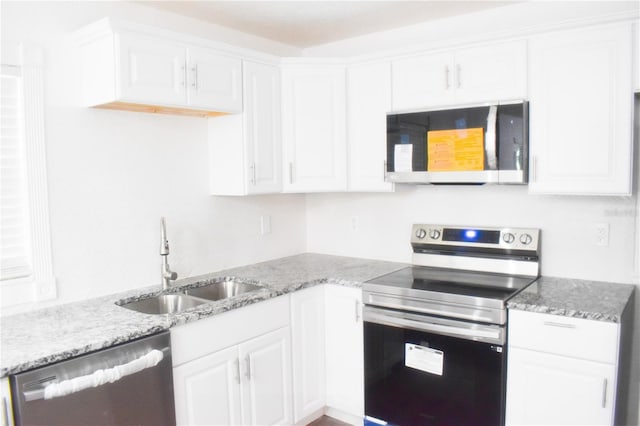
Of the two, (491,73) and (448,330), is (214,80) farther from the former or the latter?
(448,330)

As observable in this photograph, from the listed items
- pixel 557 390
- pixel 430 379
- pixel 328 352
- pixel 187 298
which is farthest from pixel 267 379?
pixel 557 390

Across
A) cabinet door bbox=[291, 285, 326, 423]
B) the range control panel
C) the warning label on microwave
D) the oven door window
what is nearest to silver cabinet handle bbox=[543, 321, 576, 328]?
the oven door window

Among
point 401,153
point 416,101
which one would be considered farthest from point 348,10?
point 401,153

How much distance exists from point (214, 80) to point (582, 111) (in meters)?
1.85

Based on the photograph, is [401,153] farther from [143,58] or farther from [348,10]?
[143,58]

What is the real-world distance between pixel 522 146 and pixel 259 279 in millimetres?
1600

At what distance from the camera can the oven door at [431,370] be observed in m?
2.30

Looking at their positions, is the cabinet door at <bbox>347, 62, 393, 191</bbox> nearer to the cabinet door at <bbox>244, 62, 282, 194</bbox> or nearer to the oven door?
the cabinet door at <bbox>244, 62, 282, 194</bbox>

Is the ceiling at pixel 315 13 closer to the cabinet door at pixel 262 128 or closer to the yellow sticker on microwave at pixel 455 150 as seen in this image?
the cabinet door at pixel 262 128

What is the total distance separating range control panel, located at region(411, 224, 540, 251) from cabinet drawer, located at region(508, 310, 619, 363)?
0.63m

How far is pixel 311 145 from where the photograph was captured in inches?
122

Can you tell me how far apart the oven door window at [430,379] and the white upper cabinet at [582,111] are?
0.92 metres

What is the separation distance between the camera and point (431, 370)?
97.3 inches

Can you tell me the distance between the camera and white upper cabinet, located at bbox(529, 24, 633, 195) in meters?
2.26
